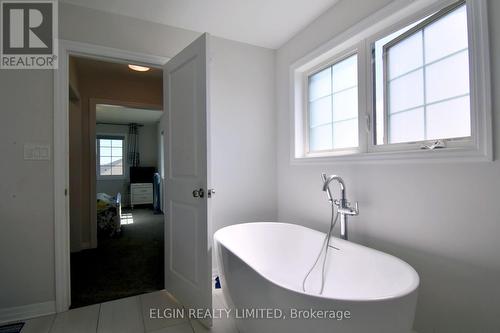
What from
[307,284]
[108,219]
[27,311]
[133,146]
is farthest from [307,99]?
[133,146]

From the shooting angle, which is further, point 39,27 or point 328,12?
point 328,12

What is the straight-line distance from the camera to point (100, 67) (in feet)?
10.3

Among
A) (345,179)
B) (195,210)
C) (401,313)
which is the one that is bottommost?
(401,313)

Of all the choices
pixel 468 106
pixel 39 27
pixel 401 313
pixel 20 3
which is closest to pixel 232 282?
pixel 401 313

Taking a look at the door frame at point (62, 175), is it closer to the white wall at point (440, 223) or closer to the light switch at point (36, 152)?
the light switch at point (36, 152)

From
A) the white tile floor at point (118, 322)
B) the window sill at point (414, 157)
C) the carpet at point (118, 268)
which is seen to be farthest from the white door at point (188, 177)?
the window sill at point (414, 157)

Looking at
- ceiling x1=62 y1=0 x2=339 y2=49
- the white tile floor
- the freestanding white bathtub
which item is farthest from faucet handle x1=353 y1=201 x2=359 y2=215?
ceiling x1=62 y1=0 x2=339 y2=49

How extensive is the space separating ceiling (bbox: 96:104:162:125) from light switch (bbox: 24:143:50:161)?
12.4 feet

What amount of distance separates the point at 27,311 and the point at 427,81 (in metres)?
3.12

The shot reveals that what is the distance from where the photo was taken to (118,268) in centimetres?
263

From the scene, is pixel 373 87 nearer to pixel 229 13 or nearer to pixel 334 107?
pixel 334 107

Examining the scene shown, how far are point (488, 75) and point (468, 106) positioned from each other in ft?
0.64

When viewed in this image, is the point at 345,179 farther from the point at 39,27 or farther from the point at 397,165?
the point at 39,27

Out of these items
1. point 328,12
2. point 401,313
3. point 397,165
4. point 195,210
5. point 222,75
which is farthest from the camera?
point 222,75
